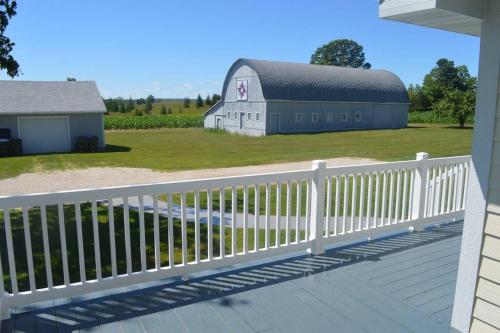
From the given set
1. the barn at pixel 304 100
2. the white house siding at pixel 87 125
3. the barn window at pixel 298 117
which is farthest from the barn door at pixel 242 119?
the white house siding at pixel 87 125

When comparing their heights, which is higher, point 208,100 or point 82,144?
point 208,100

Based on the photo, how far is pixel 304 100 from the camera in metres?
32.4

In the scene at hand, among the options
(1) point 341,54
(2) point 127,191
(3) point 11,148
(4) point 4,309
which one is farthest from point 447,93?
(1) point 341,54

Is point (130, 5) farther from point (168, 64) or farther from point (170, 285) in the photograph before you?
point (168, 64)

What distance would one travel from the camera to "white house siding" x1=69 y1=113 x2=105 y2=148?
21891 mm

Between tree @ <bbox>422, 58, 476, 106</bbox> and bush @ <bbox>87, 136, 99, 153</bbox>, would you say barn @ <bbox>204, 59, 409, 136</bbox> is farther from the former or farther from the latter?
Answer: tree @ <bbox>422, 58, 476, 106</bbox>

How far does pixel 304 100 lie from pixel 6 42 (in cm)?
2767

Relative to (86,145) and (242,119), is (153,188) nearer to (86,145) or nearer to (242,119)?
(86,145)

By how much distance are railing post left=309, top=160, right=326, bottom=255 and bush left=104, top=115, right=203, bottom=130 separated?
117ft

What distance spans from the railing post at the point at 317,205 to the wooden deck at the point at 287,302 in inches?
6.4

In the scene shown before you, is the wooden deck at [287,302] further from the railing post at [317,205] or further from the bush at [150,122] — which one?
the bush at [150,122]

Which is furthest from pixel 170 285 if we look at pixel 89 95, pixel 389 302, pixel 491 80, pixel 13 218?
pixel 89 95

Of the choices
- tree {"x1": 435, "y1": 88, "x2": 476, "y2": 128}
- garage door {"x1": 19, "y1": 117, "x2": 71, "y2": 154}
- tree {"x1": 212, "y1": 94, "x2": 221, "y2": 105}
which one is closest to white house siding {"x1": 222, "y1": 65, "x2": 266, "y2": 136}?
garage door {"x1": 19, "y1": 117, "x2": 71, "y2": 154}

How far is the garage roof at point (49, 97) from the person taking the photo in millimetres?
20984
